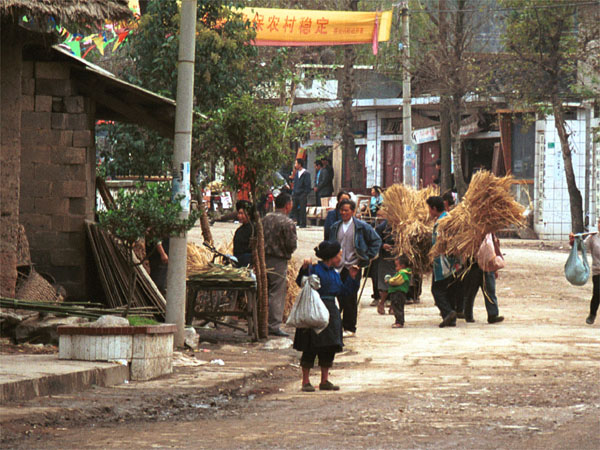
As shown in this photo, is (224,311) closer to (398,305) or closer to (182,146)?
(182,146)

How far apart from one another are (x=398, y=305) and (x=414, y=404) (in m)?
6.75

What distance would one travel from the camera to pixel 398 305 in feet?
50.3

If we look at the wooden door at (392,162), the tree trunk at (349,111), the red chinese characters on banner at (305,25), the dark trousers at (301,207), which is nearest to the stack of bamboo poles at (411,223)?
the red chinese characters on banner at (305,25)

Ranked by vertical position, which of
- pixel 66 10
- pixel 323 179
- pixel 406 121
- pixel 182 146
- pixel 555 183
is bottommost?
pixel 182 146

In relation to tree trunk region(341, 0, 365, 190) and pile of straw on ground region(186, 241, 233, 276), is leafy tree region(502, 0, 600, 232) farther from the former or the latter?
pile of straw on ground region(186, 241, 233, 276)

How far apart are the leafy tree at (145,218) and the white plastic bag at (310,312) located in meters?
1.85

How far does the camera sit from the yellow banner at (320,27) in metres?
27.7

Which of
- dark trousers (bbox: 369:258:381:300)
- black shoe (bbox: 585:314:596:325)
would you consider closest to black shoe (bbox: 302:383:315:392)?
black shoe (bbox: 585:314:596:325)

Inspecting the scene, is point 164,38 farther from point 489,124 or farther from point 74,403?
point 489,124

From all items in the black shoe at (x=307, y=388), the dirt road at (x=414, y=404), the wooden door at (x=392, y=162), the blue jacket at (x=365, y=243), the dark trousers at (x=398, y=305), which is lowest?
the black shoe at (x=307, y=388)

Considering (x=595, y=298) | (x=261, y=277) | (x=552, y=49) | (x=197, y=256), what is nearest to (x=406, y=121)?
(x=552, y=49)

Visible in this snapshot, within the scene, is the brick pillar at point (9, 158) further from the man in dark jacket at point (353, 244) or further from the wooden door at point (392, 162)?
the wooden door at point (392, 162)

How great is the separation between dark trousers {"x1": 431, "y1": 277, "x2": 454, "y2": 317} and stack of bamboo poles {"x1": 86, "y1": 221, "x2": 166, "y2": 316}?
408cm

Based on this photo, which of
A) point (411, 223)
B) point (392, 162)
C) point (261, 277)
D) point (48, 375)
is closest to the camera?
point (48, 375)
